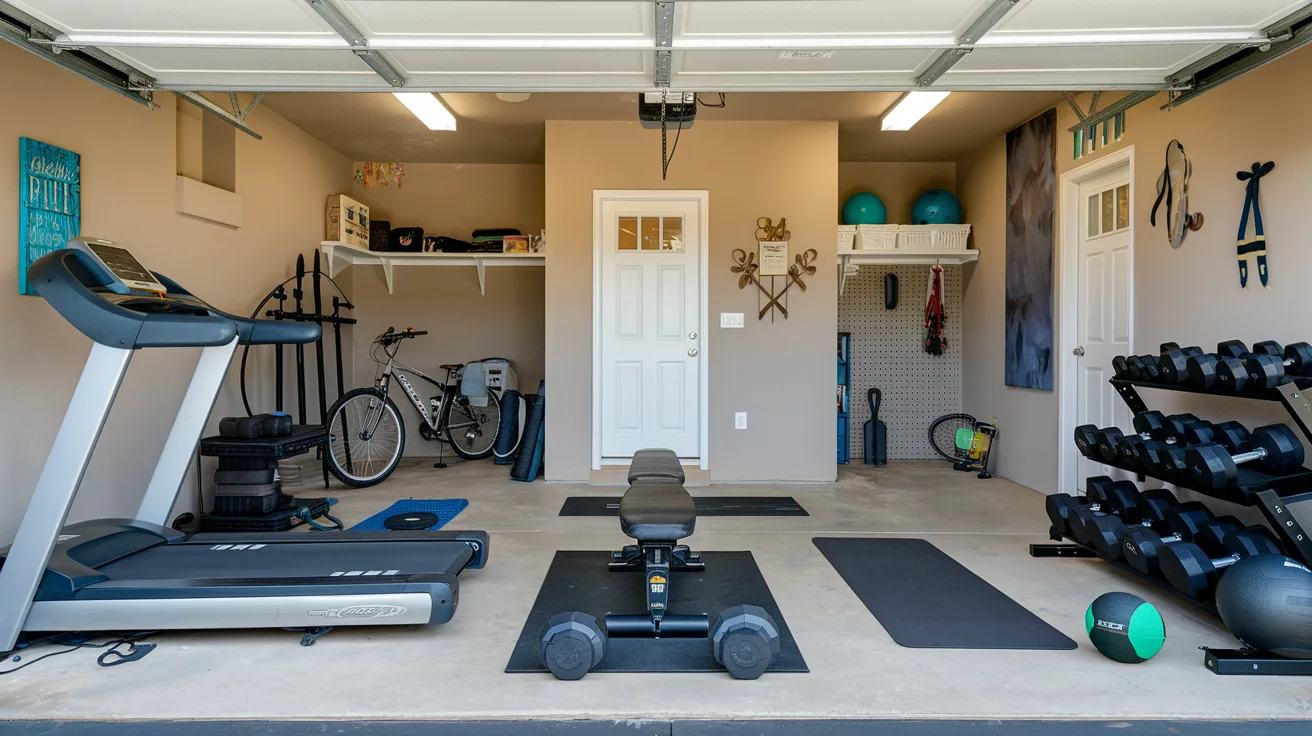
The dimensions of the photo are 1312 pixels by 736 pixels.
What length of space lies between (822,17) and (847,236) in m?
3.81

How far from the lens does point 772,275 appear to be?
5.84 meters

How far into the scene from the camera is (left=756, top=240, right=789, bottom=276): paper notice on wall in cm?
581

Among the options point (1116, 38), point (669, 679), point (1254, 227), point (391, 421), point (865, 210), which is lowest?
point (669, 679)

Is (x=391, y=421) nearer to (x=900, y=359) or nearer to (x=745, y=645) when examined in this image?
(x=745, y=645)

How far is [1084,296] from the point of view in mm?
5012

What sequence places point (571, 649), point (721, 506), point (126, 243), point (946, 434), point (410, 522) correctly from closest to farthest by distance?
point (571, 649), point (126, 243), point (410, 522), point (721, 506), point (946, 434)

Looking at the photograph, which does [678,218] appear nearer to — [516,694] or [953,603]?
[953,603]

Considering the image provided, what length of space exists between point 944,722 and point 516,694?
129 centimetres

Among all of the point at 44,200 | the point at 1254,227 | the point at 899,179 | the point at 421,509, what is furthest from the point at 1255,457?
the point at 44,200

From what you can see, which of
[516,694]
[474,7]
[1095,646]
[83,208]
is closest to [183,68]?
[83,208]

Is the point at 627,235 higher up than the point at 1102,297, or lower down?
higher up

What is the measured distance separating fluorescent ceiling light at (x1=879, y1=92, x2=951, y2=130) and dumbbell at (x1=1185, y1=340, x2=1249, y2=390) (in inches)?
97.4

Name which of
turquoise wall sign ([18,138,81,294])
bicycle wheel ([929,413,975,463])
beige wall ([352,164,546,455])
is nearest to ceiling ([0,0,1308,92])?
turquoise wall sign ([18,138,81,294])

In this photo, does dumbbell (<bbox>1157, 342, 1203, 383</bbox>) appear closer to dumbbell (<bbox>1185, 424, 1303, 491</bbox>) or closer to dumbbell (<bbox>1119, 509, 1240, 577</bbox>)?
dumbbell (<bbox>1185, 424, 1303, 491</bbox>)
